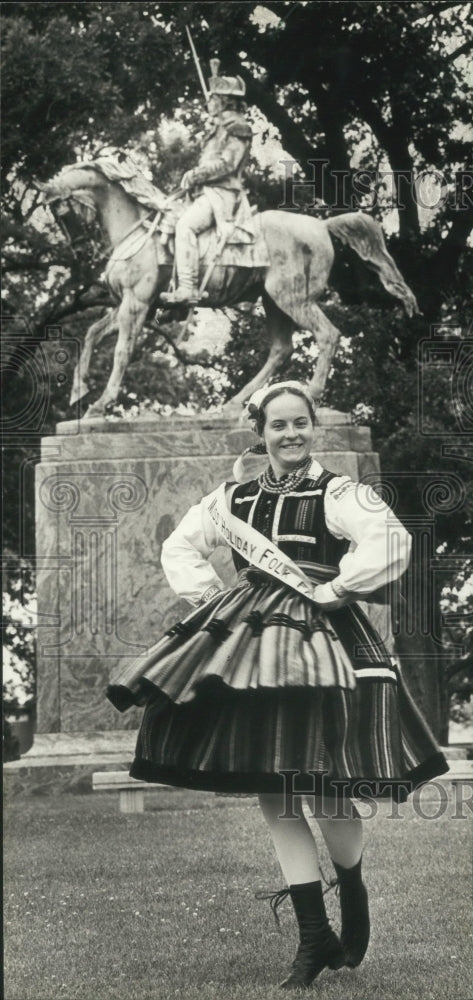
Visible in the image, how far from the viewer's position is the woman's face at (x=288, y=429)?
4.24 metres

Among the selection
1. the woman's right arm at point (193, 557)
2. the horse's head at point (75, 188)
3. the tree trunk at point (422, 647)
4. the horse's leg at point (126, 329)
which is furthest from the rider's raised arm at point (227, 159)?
the woman's right arm at point (193, 557)

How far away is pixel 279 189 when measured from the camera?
1335cm

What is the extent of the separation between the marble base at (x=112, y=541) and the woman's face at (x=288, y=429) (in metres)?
4.71

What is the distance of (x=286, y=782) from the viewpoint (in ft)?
12.8

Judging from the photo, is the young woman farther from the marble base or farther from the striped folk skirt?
the marble base

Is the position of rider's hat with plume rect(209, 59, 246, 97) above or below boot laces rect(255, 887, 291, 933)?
above

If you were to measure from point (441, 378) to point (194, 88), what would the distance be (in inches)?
143

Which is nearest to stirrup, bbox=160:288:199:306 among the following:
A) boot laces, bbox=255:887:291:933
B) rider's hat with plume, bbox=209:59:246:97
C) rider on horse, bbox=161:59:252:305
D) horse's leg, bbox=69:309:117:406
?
rider on horse, bbox=161:59:252:305

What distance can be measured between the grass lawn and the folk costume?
57 centimetres

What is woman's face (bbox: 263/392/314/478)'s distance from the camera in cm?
424

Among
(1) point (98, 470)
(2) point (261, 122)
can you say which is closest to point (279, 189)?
(2) point (261, 122)

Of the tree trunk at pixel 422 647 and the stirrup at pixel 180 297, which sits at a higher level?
the stirrup at pixel 180 297

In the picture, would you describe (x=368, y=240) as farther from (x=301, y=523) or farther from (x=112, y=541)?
(x=301, y=523)

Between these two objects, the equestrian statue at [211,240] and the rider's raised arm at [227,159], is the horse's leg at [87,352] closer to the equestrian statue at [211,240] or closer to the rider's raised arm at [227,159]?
the equestrian statue at [211,240]
